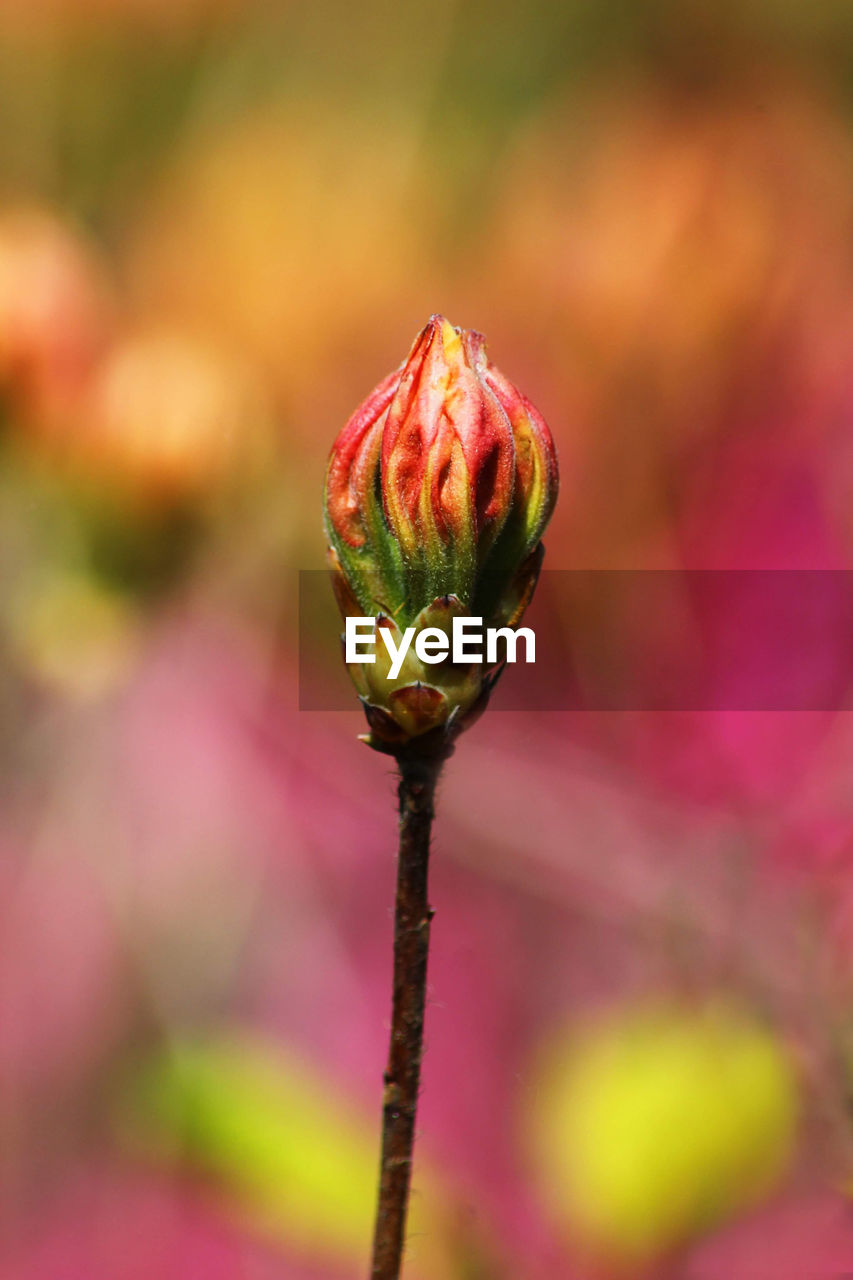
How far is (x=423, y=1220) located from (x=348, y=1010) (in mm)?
252

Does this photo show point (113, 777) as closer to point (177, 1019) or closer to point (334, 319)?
point (177, 1019)

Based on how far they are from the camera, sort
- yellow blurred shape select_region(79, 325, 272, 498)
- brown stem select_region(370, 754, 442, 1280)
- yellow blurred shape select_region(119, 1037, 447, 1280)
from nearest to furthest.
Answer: brown stem select_region(370, 754, 442, 1280) → yellow blurred shape select_region(119, 1037, 447, 1280) → yellow blurred shape select_region(79, 325, 272, 498)

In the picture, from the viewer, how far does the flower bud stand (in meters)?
0.15

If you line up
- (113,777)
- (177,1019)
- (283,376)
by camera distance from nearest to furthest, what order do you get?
(177,1019)
(113,777)
(283,376)

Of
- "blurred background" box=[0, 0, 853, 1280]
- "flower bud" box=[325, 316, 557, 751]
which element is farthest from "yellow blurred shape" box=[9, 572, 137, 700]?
"flower bud" box=[325, 316, 557, 751]

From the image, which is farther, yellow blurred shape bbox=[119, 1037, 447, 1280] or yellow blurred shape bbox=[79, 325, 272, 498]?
yellow blurred shape bbox=[79, 325, 272, 498]

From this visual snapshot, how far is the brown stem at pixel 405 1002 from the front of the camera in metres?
0.15

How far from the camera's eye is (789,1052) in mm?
370

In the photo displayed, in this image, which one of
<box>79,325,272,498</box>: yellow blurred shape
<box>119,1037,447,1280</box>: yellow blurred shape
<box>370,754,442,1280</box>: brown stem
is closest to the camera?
<box>370,754,442,1280</box>: brown stem

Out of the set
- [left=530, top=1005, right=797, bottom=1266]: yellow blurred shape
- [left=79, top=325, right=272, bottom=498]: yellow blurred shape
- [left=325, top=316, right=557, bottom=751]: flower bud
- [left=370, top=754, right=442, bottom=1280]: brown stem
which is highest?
[left=79, top=325, right=272, bottom=498]: yellow blurred shape

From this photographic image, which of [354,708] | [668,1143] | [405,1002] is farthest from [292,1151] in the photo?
[354,708]

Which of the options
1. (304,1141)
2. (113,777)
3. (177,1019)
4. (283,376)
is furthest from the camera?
(283,376)

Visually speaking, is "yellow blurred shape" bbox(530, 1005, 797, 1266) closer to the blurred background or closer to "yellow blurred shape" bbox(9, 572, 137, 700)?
the blurred background

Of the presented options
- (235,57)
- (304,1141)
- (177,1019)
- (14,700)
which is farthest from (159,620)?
(235,57)
